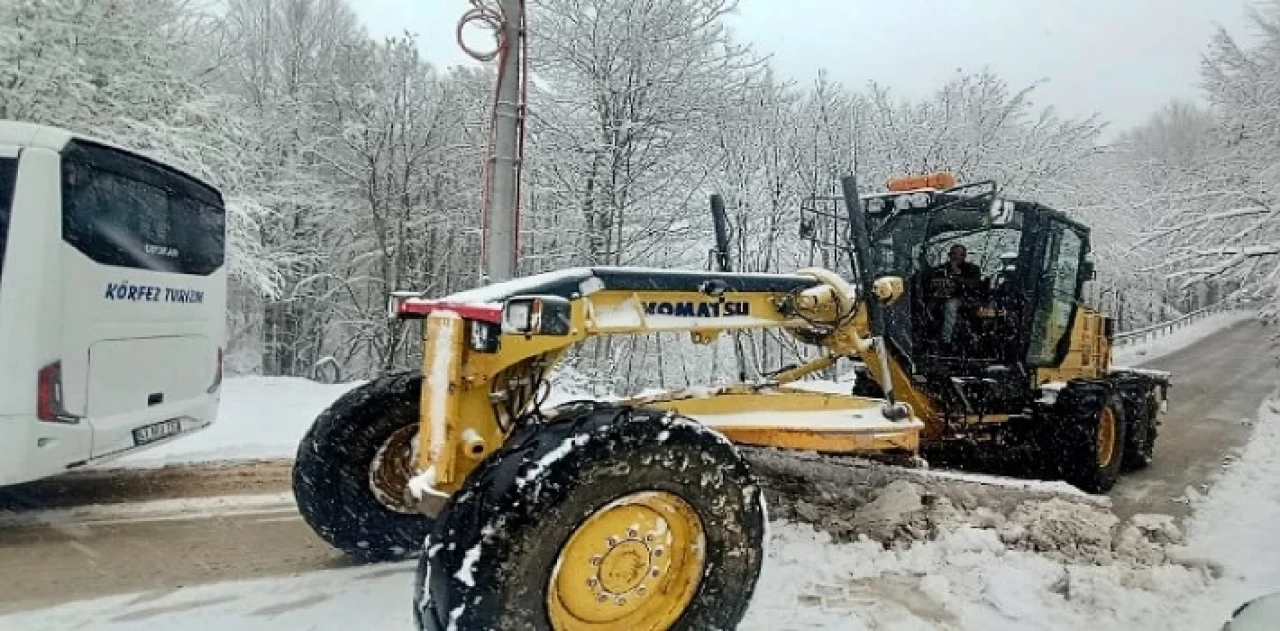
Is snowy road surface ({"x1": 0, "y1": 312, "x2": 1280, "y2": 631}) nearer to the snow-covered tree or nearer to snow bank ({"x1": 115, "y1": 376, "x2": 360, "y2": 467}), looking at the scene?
snow bank ({"x1": 115, "y1": 376, "x2": 360, "y2": 467})

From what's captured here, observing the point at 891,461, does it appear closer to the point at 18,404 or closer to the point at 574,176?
the point at 18,404

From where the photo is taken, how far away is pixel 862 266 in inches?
196

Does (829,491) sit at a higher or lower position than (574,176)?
lower

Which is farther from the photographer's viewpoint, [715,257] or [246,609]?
[715,257]

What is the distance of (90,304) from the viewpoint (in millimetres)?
4879

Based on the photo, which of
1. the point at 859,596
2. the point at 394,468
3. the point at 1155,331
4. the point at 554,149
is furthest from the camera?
the point at 1155,331

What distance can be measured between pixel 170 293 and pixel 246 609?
2.75m

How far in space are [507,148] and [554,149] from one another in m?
9.89

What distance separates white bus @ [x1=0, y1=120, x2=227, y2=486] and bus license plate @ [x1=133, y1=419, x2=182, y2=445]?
12mm

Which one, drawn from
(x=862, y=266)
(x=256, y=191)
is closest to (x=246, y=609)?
(x=862, y=266)

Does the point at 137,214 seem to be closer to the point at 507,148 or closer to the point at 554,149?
the point at 507,148

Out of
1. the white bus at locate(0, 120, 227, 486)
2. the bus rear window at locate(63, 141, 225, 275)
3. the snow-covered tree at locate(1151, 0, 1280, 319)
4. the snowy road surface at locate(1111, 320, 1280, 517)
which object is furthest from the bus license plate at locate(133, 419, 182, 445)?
the snow-covered tree at locate(1151, 0, 1280, 319)

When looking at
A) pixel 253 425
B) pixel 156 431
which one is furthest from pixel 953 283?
pixel 253 425

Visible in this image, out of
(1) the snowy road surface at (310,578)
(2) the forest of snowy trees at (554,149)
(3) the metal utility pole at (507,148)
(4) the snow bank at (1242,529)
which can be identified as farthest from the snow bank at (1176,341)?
(3) the metal utility pole at (507,148)
